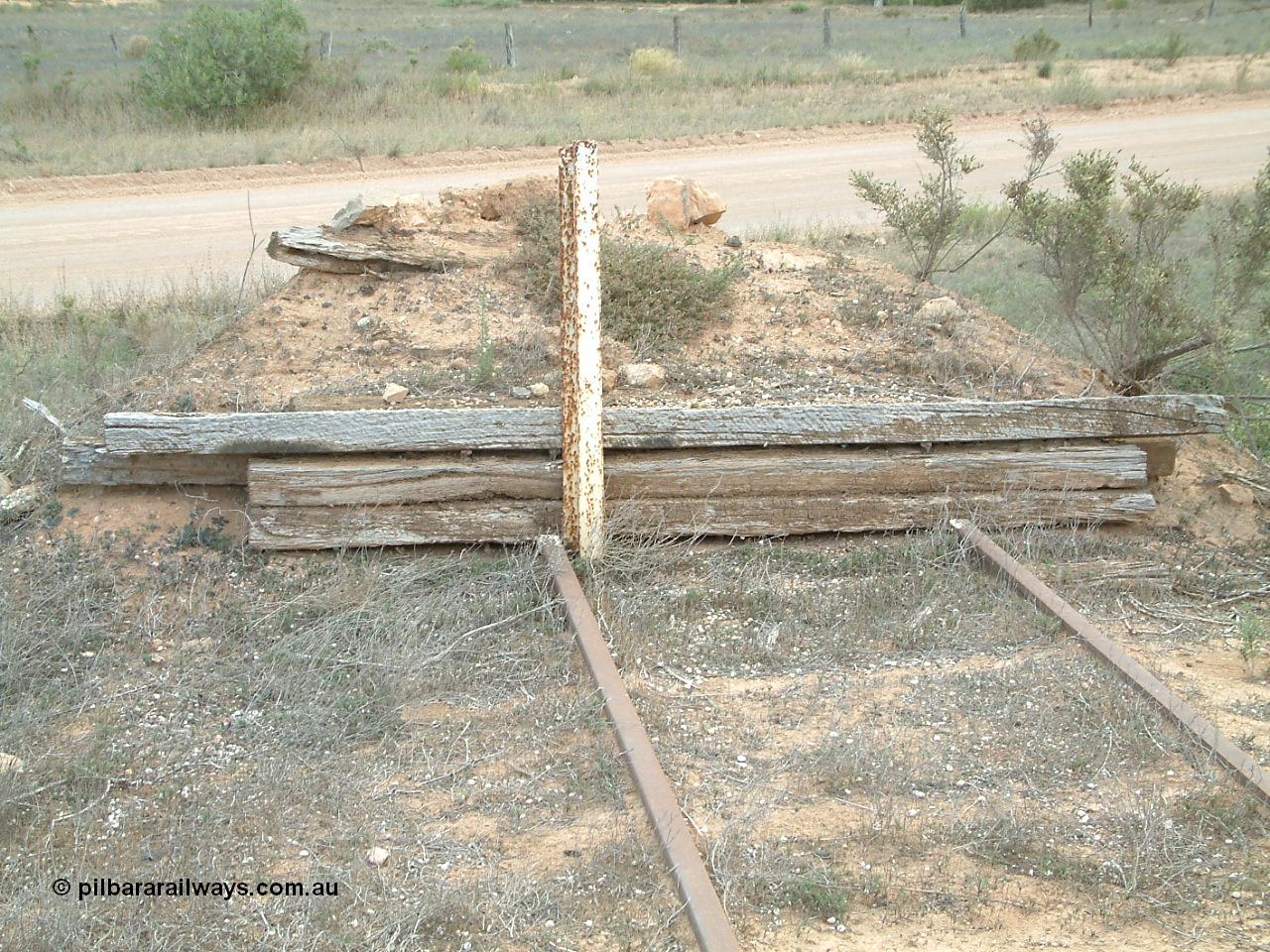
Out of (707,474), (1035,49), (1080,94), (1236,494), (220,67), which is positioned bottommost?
(1236,494)

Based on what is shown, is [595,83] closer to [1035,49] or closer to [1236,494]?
[1035,49]

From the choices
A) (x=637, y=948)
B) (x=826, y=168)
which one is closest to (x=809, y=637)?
(x=637, y=948)

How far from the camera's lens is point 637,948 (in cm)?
309

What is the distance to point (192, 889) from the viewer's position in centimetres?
329

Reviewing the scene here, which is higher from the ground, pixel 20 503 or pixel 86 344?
pixel 86 344

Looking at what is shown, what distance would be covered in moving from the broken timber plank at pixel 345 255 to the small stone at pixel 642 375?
1616 mm

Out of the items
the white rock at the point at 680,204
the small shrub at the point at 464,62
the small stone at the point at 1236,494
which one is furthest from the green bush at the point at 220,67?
the small stone at the point at 1236,494

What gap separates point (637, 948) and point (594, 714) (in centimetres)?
115

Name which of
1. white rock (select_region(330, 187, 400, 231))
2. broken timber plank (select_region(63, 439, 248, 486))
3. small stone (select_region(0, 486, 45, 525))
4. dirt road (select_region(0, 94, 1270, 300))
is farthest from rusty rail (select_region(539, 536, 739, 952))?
dirt road (select_region(0, 94, 1270, 300))

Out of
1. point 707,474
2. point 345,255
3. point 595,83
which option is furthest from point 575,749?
point 595,83

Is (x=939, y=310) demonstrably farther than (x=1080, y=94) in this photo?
No

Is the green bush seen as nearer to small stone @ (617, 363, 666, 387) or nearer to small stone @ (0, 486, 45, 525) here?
small stone @ (0, 486, 45, 525)

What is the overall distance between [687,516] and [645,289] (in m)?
1.74

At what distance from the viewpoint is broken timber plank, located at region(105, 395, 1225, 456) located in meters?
5.19
